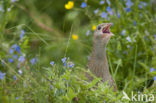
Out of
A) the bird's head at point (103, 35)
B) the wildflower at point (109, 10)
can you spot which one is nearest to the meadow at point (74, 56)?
the wildflower at point (109, 10)

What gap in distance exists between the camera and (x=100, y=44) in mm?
2717

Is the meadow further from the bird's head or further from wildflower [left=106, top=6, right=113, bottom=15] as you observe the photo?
the bird's head

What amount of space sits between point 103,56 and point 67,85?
715 mm

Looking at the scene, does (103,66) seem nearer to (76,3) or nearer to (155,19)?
(155,19)

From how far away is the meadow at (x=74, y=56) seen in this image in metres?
2.13

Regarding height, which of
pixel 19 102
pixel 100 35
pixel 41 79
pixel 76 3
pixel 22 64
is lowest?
pixel 19 102

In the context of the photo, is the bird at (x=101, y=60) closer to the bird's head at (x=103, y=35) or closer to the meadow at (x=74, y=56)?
the bird's head at (x=103, y=35)

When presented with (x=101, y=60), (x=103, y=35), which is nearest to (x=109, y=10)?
→ (x=103, y=35)

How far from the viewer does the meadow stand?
2.13m

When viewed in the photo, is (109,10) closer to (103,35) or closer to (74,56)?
(103,35)

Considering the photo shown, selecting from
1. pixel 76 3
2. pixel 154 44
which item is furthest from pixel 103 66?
pixel 76 3

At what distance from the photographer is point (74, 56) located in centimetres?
391

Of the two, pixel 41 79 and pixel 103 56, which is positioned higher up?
pixel 103 56

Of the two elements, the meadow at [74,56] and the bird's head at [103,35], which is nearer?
the meadow at [74,56]
